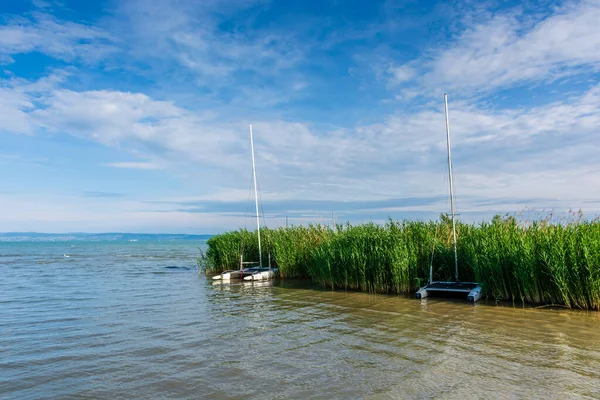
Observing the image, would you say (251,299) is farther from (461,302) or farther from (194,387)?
(194,387)

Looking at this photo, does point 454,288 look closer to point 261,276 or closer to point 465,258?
point 465,258

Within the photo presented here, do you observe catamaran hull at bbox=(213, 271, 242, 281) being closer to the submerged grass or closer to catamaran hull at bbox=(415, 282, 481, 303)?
the submerged grass

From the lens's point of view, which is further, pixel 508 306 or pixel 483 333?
pixel 508 306

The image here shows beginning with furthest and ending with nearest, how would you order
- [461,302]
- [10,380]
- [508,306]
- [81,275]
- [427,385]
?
[81,275], [461,302], [508,306], [10,380], [427,385]

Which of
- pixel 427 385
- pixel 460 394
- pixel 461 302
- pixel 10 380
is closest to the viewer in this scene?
pixel 460 394

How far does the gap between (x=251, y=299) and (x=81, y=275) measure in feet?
57.9

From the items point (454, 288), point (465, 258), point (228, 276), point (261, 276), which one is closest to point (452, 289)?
point (454, 288)

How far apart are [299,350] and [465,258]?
9.24 meters

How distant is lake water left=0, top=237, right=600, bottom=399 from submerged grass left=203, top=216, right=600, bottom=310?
3.08 ft

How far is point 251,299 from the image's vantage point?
53.8 feet

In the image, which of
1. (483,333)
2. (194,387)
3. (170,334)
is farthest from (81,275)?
(483,333)

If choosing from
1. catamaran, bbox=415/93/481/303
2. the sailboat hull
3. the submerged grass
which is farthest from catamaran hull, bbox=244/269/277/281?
catamaran, bbox=415/93/481/303

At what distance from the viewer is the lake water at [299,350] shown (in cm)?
672

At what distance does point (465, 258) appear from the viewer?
50.9ft
